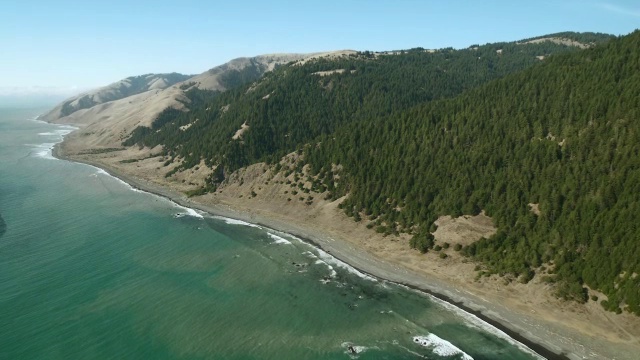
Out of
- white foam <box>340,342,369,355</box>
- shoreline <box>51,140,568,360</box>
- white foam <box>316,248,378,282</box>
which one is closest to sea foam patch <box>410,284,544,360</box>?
shoreline <box>51,140,568,360</box>

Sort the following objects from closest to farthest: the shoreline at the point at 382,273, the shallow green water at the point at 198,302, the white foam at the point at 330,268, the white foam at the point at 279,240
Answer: the shallow green water at the point at 198,302 < the shoreline at the point at 382,273 < the white foam at the point at 330,268 < the white foam at the point at 279,240

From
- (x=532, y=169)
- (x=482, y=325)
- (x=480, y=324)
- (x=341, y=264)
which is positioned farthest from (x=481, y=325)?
(x=532, y=169)

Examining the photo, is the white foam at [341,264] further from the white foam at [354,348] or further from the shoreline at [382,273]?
the white foam at [354,348]

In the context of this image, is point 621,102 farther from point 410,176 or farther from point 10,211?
point 10,211

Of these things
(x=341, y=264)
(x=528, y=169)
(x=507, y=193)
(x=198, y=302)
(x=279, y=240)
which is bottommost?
(x=341, y=264)

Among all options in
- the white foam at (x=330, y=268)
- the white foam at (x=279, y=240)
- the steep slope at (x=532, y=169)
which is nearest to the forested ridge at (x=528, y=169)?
the steep slope at (x=532, y=169)

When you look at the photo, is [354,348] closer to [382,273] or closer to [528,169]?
[382,273]

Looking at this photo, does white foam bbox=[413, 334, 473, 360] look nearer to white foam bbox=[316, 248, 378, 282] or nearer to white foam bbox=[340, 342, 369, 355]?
white foam bbox=[340, 342, 369, 355]
